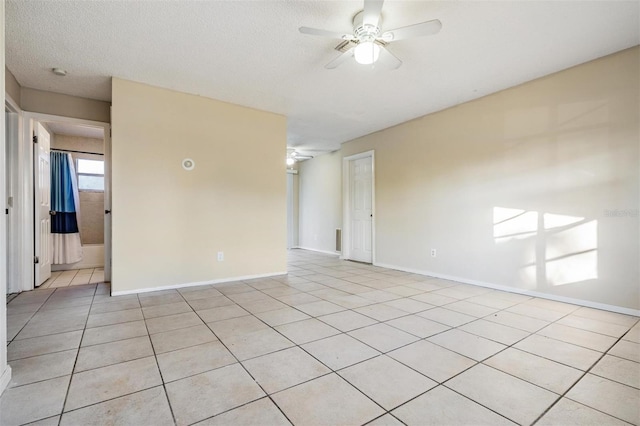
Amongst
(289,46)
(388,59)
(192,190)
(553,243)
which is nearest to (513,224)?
(553,243)

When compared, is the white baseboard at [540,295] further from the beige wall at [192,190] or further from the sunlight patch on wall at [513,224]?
the beige wall at [192,190]

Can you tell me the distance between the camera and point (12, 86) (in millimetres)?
3260

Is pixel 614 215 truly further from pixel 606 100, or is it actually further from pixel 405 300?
pixel 405 300

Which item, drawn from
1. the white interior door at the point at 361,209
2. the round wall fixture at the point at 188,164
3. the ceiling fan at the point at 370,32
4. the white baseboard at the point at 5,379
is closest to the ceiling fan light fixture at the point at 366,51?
the ceiling fan at the point at 370,32

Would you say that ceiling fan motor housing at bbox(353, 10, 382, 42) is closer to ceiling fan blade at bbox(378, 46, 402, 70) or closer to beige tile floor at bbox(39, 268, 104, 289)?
ceiling fan blade at bbox(378, 46, 402, 70)

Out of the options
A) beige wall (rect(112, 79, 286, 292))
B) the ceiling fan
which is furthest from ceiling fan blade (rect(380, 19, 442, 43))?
beige wall (rect(112, 79, 286, 292))

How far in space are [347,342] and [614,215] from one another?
2.83 metres

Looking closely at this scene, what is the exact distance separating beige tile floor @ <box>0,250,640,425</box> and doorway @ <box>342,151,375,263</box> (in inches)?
102

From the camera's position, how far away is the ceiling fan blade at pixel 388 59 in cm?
252

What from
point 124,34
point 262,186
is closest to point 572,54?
point 262,186

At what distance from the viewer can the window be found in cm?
537

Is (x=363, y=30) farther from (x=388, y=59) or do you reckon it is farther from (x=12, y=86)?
(x=12, y=86)

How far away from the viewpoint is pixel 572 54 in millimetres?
2779

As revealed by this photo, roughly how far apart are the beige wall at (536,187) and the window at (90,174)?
559cm
